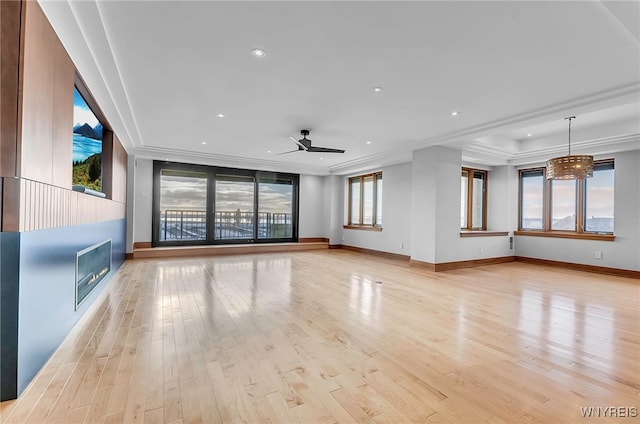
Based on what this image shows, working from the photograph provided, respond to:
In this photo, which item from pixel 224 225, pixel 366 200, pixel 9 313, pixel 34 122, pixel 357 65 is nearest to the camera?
pixel 9 313

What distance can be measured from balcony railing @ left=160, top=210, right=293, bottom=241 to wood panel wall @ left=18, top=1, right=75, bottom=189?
5.33m

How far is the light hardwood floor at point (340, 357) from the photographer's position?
1.66 metres

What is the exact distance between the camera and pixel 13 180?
1715mm

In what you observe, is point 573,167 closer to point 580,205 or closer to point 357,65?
point 580,205

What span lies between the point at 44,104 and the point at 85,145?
1.37m

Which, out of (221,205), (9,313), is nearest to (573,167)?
(9,313)

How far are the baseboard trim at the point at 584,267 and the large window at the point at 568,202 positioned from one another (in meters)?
0.72

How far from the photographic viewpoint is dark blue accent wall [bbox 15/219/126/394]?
5.91 ft

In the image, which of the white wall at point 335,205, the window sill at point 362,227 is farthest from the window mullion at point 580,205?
the white wall at point 335,205

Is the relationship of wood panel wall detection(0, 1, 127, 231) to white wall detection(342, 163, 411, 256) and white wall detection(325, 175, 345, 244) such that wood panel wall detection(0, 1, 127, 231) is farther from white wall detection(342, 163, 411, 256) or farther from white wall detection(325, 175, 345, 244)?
white wall detection(325, 175, 345, 244)

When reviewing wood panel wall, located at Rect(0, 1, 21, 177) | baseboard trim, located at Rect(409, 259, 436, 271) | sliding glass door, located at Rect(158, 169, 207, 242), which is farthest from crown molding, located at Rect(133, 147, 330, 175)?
wood panel wall, located at Rect(0, 1, 21, 177)

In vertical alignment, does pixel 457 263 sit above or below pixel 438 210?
below

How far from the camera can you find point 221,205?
328 inches

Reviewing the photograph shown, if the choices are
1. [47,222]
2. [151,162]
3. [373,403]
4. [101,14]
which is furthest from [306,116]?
[151,162]
